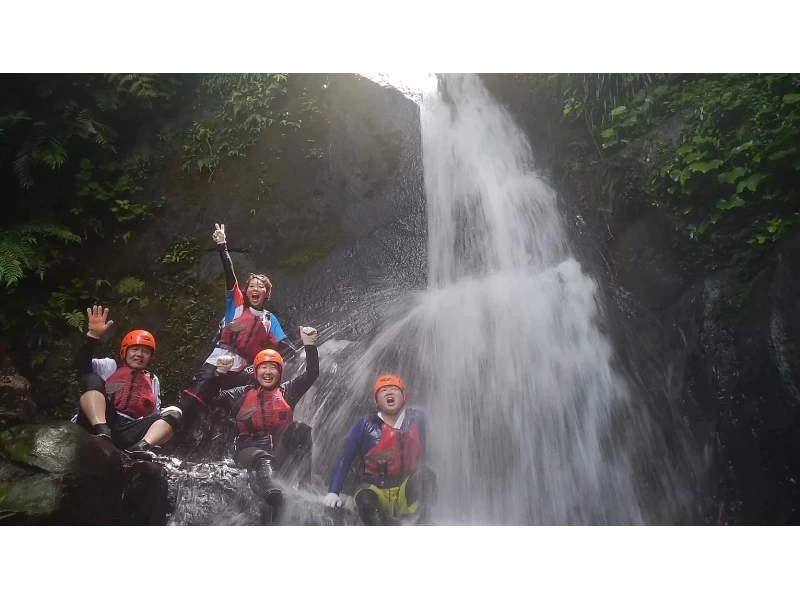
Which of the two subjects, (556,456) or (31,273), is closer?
(556,456)

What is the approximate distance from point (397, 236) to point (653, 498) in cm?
199

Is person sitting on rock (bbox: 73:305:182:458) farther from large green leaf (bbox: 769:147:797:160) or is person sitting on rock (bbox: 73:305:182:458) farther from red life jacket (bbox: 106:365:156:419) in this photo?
large green leaf (bbox: 769:147:797:160)

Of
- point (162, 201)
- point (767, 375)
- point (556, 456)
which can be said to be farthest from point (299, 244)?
point (767, 375)

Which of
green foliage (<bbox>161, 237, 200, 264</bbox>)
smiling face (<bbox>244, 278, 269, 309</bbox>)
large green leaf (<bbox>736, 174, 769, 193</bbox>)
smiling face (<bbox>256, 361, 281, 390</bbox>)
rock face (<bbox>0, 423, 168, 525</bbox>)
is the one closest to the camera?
rock face (<bbox>0, 423, 168, 525</bbox>)

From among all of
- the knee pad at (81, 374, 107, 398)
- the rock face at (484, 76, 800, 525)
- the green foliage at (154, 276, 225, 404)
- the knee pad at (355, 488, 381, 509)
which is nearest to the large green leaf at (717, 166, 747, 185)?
the rock face at (484, 76, 800, 525)

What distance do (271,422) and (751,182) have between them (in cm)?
293

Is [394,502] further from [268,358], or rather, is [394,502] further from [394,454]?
[268,358]

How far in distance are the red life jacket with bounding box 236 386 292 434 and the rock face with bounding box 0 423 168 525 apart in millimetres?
526

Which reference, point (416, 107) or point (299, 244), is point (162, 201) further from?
point (416, 107)

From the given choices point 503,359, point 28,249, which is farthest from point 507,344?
point 28,249

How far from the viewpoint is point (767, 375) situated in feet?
9.75

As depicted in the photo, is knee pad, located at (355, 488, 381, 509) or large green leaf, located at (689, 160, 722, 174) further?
large green leaf, located at (689, 160, 722, 174)

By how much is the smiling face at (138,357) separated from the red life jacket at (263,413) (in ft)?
2.04

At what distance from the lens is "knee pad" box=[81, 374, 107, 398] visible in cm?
314
